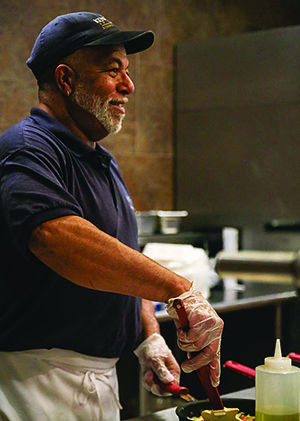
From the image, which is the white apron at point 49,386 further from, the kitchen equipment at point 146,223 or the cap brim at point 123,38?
the kitchen equipment at point 146,223

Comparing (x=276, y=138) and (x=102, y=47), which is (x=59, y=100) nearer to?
(x=102, y=47)

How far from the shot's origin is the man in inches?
67.8

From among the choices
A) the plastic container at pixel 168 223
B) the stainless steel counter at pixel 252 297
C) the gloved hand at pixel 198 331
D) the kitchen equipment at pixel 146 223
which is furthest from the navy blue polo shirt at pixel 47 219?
the plastic container at pixel 168 223

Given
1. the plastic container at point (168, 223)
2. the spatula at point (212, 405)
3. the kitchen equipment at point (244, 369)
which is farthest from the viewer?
the plastic container at point (168, 223)

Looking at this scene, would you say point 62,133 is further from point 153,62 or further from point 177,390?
point 153,62

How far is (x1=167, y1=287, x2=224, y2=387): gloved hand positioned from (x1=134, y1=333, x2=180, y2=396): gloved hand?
44 cm

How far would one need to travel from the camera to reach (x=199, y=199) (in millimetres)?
4570

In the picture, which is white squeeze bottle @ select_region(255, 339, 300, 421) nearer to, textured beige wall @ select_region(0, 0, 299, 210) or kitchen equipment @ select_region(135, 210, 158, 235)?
kitchen equipment @ select_region(135, 210, 158, 235)

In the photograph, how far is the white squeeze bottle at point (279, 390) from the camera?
1357mm

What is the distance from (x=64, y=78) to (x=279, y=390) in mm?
1023

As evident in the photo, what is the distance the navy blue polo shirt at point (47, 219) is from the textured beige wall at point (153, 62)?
1.90 metres

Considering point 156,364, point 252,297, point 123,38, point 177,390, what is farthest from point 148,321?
point 252,297

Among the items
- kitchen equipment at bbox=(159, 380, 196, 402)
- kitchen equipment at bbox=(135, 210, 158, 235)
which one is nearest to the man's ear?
kitchen equipment at bbox=(159, 380, 196, 402)

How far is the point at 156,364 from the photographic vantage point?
1938 mm
